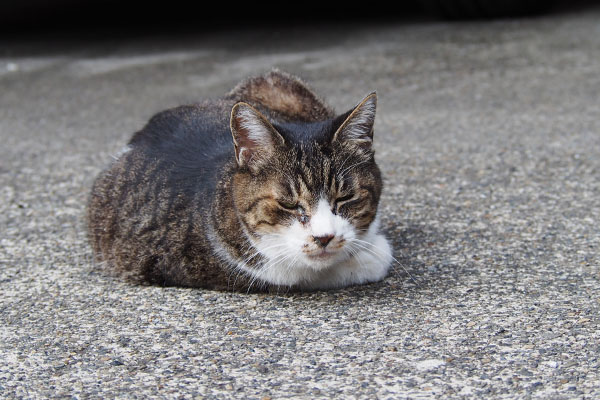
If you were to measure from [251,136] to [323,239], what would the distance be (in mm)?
508

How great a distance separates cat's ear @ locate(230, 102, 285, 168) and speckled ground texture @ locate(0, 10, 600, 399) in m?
0.58

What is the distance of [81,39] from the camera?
9.87 meters

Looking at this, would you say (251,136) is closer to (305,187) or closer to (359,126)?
(305,187)

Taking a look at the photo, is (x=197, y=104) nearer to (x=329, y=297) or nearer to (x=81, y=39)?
(x=329, y=297)

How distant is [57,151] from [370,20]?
497 cm

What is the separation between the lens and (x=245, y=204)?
3160mm

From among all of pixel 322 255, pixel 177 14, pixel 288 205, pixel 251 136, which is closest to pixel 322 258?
pixel 322 255

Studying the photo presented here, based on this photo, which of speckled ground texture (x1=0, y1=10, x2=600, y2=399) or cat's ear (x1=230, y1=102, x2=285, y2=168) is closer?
speckled ground texture (x1=0, y1=10, x2=600, y2=399)

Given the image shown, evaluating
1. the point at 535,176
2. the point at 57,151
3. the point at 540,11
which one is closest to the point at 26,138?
the point at 57,151

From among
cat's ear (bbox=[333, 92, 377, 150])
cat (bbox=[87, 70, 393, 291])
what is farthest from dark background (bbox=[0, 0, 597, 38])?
cat's ear (bbox=[333, 92, 377, 150])

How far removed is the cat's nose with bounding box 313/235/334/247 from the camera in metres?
2.92

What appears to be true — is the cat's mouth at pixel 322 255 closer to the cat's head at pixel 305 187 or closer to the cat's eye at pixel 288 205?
the cat's head at pixel 305 187

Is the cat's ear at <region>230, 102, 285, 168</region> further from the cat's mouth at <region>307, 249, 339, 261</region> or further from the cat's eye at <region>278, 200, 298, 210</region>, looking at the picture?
the cat's mouth at <region>307, 249, 339, 261</region>

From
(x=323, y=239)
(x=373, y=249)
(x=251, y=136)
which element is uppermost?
(x=251, y=136)
